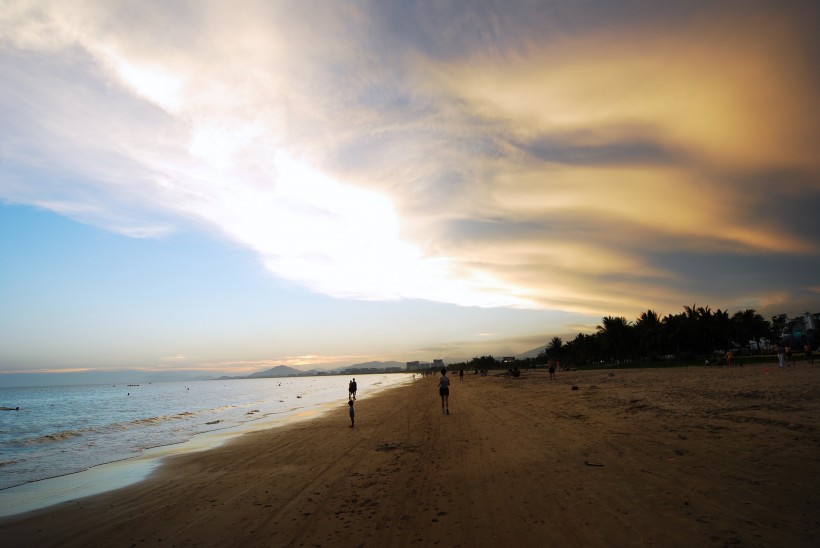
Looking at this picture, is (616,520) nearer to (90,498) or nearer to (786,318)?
(90,498)

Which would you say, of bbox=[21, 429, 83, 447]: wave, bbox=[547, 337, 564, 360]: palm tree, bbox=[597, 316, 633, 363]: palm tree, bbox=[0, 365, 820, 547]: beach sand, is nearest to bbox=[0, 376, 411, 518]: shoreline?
bbox=[0, 365, 820, 547]: beach sand

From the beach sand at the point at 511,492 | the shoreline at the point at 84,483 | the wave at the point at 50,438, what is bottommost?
the wave at the point at 50,438

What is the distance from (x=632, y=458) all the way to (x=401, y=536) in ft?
21.3

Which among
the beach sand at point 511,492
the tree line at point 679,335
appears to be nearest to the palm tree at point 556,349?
the tree line at point 679,335

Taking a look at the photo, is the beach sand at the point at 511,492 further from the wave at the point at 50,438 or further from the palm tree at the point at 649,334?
the palm tree at the point at 649,334

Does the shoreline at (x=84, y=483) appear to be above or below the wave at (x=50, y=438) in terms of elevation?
above

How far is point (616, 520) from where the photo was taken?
21.7 feet

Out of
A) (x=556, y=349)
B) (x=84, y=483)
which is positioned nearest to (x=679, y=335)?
(x=556, y=349)

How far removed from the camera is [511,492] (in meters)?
8.52

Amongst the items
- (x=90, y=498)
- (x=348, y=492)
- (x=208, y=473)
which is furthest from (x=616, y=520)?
(x=90, y=498)

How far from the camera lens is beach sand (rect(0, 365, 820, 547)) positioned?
21.2 feet

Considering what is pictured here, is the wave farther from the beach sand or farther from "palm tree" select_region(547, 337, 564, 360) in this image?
"palm tree" select_region(547, 337, 564, 360)

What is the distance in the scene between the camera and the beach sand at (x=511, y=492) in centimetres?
647

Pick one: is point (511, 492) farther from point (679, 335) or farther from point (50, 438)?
point (679, 335)
